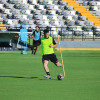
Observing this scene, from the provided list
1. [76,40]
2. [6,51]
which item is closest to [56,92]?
[6,51]

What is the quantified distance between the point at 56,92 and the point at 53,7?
43169 mm

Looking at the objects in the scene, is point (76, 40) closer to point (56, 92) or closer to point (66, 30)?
point (66, 30)

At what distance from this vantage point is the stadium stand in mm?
47906

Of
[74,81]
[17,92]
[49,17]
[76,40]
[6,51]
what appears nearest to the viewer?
[17,92]

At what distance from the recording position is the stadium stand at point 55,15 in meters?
47.9

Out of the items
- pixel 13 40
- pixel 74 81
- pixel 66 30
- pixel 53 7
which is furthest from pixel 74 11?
pixel 74 81

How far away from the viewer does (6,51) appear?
36375 millimetres

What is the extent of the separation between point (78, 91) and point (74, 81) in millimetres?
2697

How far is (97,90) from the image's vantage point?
12430mm

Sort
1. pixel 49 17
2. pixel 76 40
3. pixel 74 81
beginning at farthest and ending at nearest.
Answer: pixel 49 17 → pixel 76 40 → pixel 74 81

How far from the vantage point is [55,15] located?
52844 mm

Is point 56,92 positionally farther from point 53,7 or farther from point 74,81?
point 53,7

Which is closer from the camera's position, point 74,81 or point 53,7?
point 74,81

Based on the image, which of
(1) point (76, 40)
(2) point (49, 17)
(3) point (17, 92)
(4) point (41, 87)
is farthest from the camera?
(2) point (49, 17)
